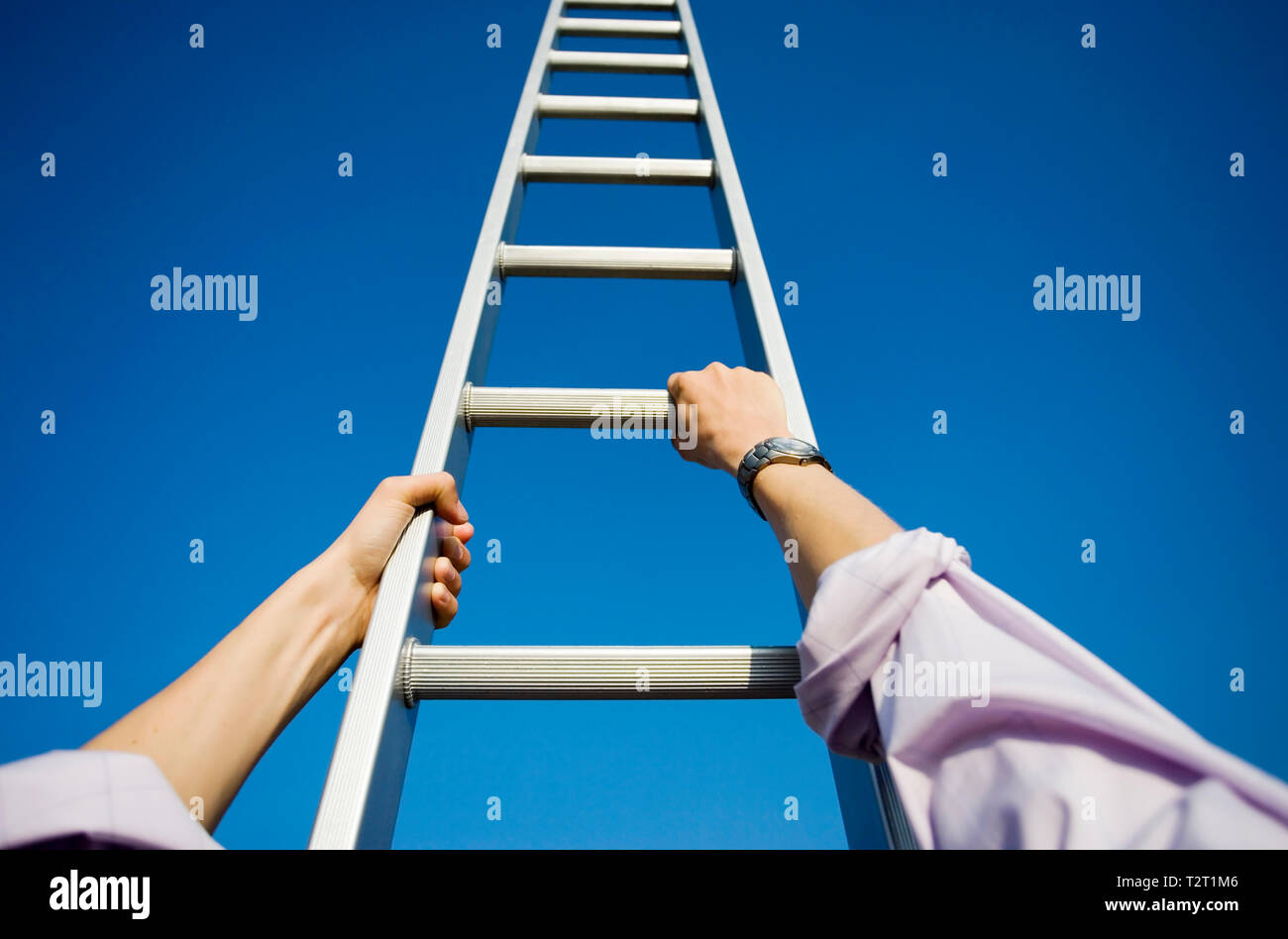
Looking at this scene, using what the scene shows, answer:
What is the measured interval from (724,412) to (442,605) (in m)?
0.48

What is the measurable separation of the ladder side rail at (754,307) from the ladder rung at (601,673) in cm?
14

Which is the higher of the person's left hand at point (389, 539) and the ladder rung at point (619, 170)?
the ladder rung at point (619, 170)

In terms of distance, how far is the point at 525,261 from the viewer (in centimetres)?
136

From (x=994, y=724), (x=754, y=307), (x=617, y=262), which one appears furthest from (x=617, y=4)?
(x=994, y=724)

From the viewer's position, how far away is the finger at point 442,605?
0.97m

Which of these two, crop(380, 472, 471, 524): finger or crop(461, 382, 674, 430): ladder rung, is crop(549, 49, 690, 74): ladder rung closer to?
crop(461, 382, 674, 430): ladder rung

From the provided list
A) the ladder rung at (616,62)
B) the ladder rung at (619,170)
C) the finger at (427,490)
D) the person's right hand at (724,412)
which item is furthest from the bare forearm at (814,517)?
the ladder rung at (616,62)

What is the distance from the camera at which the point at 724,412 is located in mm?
1040

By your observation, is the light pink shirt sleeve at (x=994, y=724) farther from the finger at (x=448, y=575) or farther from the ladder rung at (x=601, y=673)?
the finger at (x=448, y=575)

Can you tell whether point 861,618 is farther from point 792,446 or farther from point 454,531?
point 454,531

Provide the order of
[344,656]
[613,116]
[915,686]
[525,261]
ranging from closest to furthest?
[915,686] → [344,656] → [525,261] → [613,116]
